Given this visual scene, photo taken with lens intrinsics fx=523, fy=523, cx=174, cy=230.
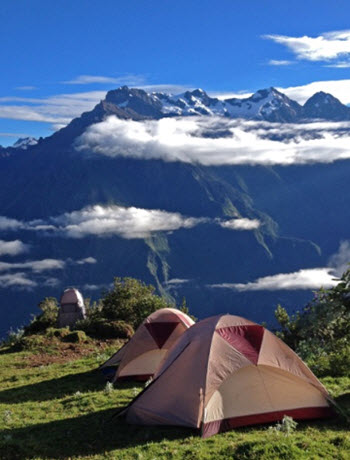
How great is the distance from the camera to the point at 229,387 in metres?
14.3

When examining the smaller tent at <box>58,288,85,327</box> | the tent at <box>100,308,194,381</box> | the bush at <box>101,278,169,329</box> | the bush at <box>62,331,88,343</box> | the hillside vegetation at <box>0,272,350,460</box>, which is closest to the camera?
the hillside vegetation at <box>0,272,350,460</box>

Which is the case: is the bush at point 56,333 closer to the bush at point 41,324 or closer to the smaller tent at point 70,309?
the bush at point 41,324

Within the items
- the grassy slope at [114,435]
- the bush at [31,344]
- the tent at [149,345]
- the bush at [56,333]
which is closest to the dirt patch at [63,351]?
the bush at [31,344]

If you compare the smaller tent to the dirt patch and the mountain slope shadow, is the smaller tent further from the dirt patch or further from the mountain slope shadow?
the mountain slope shadow

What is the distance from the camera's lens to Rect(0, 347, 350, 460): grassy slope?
1145 centimetres

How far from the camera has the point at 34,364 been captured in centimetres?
2780

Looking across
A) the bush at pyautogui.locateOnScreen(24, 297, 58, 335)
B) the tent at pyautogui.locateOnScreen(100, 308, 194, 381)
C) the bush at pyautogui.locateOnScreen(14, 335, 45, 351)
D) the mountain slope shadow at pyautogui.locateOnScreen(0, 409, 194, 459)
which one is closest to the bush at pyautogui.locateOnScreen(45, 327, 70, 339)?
the bush at pyautogui.locateOnScreen(14, 335, 45, 351)

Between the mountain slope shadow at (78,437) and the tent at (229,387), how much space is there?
0.54 metres

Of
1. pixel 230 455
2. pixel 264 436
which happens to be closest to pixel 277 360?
pixel 264 436

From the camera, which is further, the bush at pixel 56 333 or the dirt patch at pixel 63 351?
the bush at pixel 56 333

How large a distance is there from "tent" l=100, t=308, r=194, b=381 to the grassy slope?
2.76 feet

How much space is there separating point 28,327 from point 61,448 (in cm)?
2874

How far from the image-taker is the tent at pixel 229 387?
45.6 feet

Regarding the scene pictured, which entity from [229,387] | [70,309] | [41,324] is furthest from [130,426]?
[70,309]
